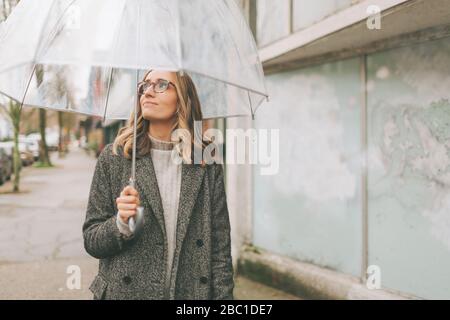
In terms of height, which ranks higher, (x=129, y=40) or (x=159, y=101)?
(x=129, y=40)

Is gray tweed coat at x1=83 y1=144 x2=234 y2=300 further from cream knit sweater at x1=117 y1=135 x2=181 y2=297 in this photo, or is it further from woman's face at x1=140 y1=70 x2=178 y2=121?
woman's face at x1=140 y1=70 x2=178 y2=121

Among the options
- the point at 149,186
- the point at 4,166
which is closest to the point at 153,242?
the point at 149,186

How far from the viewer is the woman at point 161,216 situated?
2.21 meters

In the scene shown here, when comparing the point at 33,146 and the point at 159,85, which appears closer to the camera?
the point at 159,85

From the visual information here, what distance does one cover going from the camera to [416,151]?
420 centimetres

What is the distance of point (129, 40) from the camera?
206cm

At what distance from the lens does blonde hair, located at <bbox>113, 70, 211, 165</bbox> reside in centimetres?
232

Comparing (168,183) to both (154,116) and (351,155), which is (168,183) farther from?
(351,155)

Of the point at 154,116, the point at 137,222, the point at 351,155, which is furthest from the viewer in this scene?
the point at 351,155

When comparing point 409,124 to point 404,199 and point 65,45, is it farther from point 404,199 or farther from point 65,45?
point 65,45

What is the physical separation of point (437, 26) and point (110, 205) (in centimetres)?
302

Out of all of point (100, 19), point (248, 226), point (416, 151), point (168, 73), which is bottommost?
point (248, 226)

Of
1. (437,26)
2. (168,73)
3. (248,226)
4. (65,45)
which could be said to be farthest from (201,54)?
(248,226)

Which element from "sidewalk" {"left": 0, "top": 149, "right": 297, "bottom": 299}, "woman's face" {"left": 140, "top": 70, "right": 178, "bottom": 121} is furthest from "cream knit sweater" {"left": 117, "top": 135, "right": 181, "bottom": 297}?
"sidewalk" {"left": 0, "top": 149, "right": 297, "bottom": 299}
